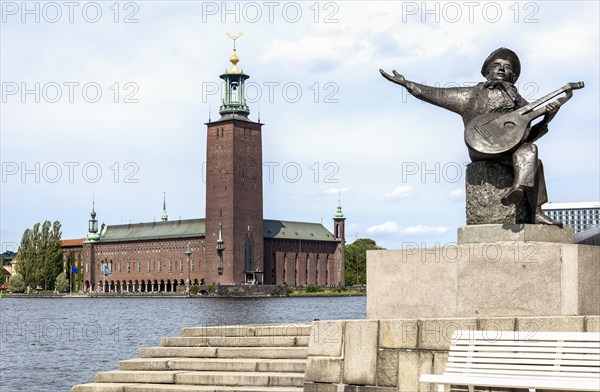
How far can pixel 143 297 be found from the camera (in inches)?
4636

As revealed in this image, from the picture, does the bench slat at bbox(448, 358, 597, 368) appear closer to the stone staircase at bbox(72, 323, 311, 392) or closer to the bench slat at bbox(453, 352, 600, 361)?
the bench slat at bbox(453, 352, 600, 361)

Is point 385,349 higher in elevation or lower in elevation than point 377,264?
lower

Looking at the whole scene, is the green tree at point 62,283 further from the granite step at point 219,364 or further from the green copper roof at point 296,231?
the granite step at point 219,364

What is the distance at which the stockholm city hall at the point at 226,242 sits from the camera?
112 meters

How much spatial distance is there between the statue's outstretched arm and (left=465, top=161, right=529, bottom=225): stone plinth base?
0.62m

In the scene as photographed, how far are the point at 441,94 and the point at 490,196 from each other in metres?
1.13

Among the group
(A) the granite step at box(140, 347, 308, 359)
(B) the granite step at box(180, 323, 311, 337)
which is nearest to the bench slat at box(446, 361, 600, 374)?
(A) the granite step at box(140, 347, 308, 359)

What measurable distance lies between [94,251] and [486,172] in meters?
130

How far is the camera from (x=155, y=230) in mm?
131125

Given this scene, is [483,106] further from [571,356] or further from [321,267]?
[321,267]

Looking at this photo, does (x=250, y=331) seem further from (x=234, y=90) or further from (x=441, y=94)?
(x=234, y=90)

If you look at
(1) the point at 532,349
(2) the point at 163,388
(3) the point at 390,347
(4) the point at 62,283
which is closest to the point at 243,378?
(2) the point at 163,388

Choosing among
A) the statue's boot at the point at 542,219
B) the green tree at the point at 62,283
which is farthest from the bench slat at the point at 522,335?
the green tree at the point at 62,283

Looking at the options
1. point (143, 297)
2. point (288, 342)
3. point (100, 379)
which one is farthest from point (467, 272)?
point (143, 297)
